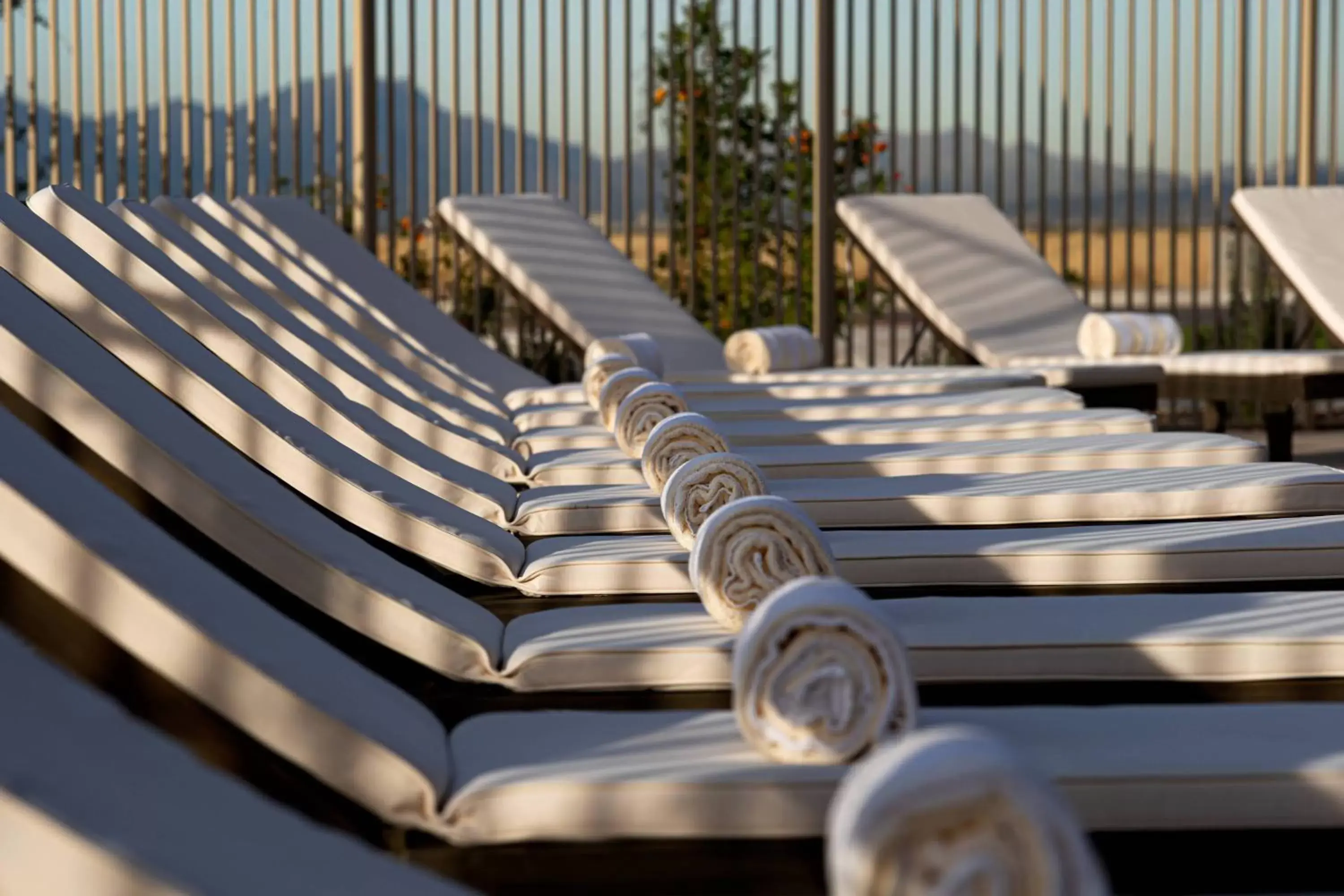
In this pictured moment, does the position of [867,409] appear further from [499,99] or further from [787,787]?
[499,99]

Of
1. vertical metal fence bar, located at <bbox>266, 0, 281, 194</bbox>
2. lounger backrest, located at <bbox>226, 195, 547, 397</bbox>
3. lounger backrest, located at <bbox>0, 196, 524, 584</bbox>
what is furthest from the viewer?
vertical metal fence bar, located at <bbox>266, 0, 281, 194</bbox>

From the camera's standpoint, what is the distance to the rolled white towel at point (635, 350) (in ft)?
15.9

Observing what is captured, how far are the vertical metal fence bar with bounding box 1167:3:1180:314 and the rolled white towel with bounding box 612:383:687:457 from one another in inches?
180

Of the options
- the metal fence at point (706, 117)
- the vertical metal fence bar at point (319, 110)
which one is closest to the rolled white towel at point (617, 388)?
the metal fence at point (706, 117)

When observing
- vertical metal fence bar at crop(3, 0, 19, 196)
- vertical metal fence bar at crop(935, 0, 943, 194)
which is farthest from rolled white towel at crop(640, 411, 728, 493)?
vertical metal fence bar at crop(3, 0, 19, 196)

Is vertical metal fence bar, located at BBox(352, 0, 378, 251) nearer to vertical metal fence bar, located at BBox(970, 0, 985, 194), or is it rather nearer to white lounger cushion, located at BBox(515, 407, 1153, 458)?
vertical metal fence bar, located at BBox(970, 0, 985, 194)

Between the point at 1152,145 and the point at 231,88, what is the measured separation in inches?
158

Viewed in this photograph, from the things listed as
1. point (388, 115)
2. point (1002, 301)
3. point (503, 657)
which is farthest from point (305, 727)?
point (388, 115)

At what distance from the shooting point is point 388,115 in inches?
278

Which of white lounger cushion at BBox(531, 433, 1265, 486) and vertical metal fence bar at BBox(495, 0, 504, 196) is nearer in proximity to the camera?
white lounger cushion at BBox(531, 433, 1265, 486)

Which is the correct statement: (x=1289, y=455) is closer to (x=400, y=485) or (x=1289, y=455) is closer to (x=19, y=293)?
(x=400, y=485)

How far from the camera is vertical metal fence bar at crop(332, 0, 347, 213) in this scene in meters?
7.07

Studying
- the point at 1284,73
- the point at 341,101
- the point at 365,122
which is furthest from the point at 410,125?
the point at 1284,73

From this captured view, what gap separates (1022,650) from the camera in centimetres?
166
